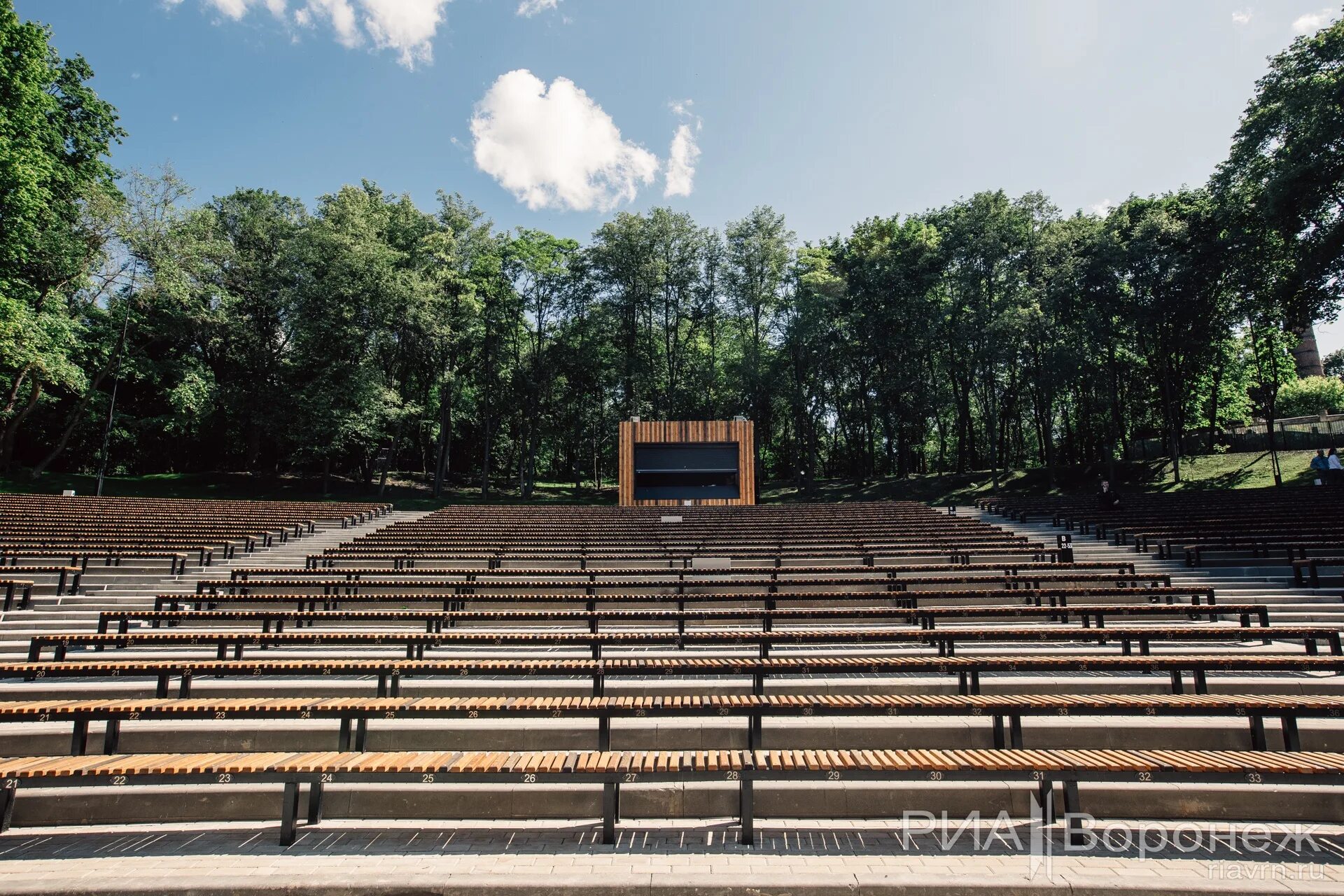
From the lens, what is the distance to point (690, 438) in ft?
81.5

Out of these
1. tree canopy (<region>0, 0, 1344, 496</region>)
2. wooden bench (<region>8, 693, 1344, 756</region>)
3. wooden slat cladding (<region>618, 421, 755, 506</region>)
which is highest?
tree canopy (<region>0, 0, 1344, 496</region>)

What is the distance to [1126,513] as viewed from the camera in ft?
49.7

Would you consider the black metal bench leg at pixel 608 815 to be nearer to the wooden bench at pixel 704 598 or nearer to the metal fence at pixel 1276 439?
the wooden bench at pixel 704 598

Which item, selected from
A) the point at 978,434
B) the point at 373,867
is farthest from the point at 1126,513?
the point at 978,434

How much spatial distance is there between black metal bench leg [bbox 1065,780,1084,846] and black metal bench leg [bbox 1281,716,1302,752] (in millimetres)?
1775

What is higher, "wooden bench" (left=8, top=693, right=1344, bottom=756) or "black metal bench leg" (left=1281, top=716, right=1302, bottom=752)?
"wooden bench" (left=8, top=693, right=1344, bottom=756)

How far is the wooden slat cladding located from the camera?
2459cm

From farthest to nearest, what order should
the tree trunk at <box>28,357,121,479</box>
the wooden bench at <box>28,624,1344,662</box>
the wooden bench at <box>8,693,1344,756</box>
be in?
the tree trunk at <box>28,357,121,479</box> → the wooden bench at <box>28,624,1344,662</box> → the wooden bench at <box>8,693,1344,756</box>

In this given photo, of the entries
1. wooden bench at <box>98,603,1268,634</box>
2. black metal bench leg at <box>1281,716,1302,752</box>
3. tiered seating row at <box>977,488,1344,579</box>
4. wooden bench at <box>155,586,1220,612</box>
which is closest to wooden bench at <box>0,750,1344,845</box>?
black metal bench leg at <box>1281,716,1302,752</box>

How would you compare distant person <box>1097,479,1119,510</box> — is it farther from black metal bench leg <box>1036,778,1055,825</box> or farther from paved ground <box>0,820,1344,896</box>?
black metal bench leg <box>1036,778,1055,825</box>

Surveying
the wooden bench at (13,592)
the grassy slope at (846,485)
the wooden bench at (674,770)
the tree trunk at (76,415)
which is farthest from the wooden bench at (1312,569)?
the tree trunk at (76,415)

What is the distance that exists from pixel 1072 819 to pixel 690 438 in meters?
21.4

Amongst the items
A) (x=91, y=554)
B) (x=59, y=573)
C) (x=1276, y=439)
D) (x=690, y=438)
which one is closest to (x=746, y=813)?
(x=59, y=573)

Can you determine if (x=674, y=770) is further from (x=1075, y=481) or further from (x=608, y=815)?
(x=1075, y=481)
